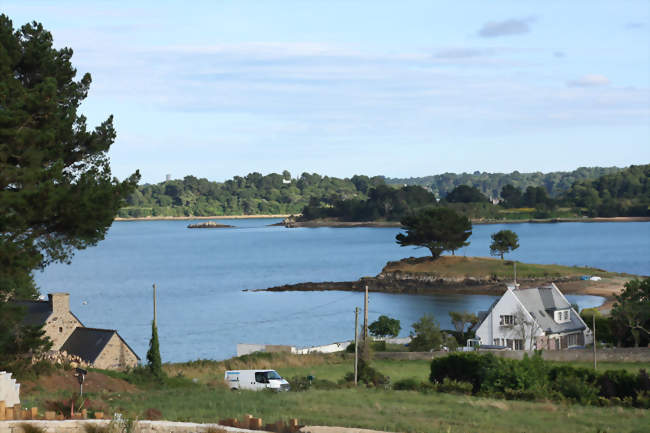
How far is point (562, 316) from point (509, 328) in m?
4.02

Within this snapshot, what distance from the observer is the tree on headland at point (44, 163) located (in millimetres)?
19141

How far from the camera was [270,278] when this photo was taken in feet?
393

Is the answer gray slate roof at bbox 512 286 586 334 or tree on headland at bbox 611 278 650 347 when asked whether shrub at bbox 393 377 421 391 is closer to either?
tree on headland at bbox 611 278 650 347

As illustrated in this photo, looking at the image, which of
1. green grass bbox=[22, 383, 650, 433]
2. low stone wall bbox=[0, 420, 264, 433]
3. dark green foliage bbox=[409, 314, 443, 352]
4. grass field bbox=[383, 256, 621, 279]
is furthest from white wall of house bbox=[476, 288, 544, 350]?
grass field bbox=[383, 256, 621, 279]

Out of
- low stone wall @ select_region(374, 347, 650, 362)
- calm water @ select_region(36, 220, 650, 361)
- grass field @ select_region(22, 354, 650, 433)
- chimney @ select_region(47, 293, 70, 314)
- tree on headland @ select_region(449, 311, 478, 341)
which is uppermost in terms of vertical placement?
chimney @ select_region(47, 293, 70, 314)

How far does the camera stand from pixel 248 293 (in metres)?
101

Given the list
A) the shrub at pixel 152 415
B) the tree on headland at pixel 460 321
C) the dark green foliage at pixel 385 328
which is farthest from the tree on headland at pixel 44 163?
the dark green foliage at pixel 385 328

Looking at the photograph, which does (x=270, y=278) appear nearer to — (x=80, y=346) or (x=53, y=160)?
(x=80, y=346)

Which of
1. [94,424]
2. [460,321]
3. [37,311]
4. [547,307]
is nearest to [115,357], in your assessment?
[37,311]

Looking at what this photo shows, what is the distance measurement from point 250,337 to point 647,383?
46.4 metres

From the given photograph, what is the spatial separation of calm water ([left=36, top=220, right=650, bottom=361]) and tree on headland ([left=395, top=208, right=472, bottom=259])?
38.0ft

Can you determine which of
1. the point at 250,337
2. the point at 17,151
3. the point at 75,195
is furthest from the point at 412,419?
the point at 250,337

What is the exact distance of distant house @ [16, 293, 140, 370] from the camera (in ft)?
116

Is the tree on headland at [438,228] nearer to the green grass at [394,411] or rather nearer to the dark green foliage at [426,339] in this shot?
the dark green foliage at [426,339]
